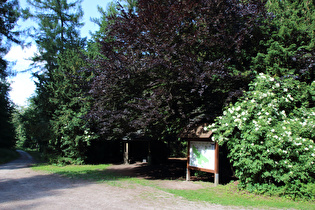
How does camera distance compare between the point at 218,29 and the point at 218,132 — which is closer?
the point at 218,132

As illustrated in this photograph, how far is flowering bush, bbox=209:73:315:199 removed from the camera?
815 cm

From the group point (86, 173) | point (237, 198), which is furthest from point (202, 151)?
point (86, 173)

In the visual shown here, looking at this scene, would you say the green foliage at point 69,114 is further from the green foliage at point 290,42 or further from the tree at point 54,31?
the green foliage at point 290,42

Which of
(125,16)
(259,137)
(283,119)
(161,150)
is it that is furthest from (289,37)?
(161,150)

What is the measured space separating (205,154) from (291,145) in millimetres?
3632

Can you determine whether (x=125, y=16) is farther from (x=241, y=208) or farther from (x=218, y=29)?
(x=241, y=208)

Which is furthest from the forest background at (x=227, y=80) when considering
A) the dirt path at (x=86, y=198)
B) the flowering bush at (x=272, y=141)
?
the dirt path at (x=86, y=198)

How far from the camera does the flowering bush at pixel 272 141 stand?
26.7 ft

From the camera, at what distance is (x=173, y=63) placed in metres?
10.8

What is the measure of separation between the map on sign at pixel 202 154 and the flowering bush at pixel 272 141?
1182 millimetres

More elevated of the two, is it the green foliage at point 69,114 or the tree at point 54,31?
the tree at point 54,31

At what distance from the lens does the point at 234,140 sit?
930 cm

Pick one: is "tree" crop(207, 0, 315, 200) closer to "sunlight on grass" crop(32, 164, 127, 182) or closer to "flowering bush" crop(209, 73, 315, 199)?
"flowering bush" crop(209, 73, 315, 199)

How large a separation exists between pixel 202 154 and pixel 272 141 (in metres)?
3.44
